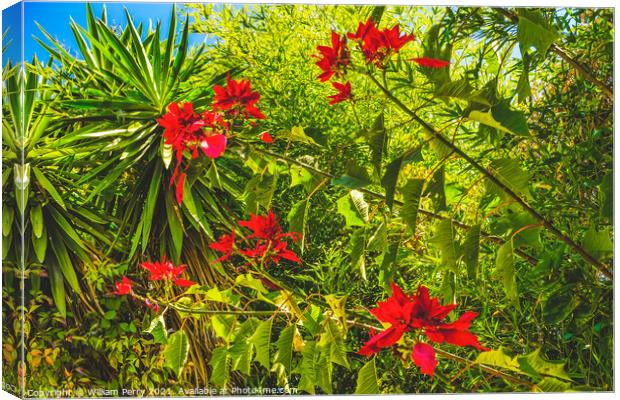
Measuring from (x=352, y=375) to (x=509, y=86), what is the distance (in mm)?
1264

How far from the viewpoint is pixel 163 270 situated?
2.52 metres

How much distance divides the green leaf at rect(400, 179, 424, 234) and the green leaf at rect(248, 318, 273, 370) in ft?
1.86

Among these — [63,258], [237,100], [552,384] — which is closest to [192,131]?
[237,100]

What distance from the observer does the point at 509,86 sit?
2.72 metres

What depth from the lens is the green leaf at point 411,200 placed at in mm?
1264

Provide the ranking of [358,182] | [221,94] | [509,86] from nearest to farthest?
[358,182] → [221,94] → [509,86]

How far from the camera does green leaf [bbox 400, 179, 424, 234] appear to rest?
1264 mm

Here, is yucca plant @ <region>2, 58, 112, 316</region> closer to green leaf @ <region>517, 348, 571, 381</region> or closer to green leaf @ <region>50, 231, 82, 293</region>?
green leaf @ <region>50, 231, 82, 293</region>

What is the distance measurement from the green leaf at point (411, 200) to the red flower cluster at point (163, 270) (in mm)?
1339

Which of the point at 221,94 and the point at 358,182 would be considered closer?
the point at 358,182

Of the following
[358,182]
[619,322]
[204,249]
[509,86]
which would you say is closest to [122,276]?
[204,249]

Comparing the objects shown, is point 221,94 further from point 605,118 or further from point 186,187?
point 605,118

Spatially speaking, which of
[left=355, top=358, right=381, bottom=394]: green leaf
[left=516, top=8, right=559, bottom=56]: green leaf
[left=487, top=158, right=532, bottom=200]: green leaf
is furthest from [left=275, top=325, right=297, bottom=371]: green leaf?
[left=516, top=8, right=559, bottom=56]: green leaf

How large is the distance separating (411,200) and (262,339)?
623 mm
